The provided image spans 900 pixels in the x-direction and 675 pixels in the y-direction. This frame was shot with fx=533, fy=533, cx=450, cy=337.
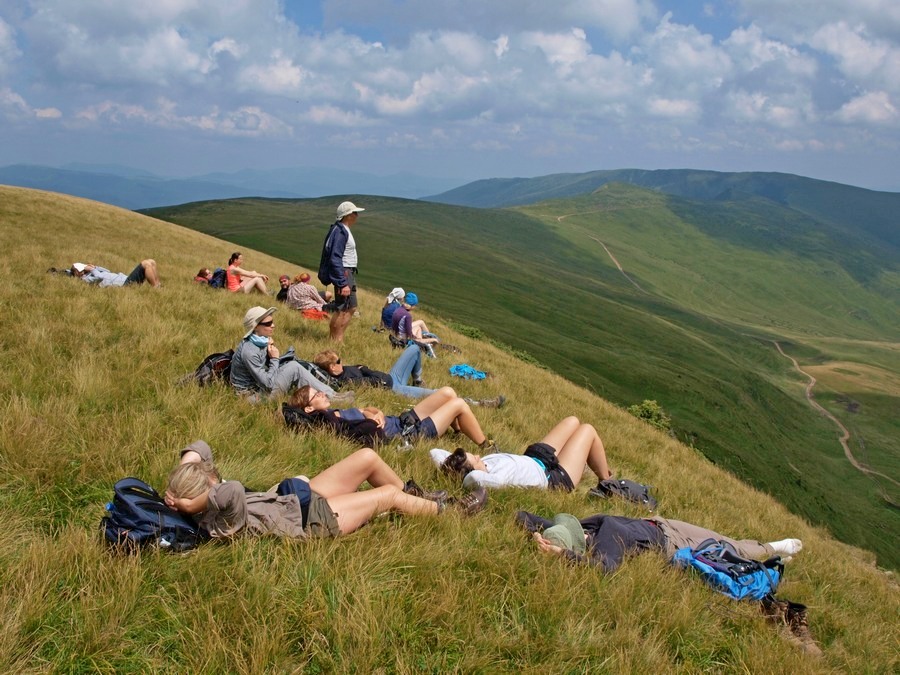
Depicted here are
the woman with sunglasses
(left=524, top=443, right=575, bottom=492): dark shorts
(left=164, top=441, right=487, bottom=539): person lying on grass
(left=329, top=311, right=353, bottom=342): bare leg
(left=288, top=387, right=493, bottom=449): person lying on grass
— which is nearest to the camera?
(left=164, top=441, right=487, bottom=539): person lying on grass

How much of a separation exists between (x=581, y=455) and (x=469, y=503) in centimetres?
288

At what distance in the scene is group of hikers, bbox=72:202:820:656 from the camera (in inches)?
155

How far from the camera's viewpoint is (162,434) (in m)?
5.02

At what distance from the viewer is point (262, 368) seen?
726cm

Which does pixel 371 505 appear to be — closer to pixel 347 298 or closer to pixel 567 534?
pixel 567 534

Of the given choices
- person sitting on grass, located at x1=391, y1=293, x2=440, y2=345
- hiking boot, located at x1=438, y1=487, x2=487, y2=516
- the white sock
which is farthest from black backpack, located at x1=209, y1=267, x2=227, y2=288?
the white sock

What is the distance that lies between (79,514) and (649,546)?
15.7 ft

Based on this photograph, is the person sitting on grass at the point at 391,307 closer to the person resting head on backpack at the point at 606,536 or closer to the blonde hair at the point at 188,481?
the person resting head on backpack at the point at 606,536

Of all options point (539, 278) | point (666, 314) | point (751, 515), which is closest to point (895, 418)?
point (666, 314)

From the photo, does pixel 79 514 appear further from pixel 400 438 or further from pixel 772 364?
pixel 772 364

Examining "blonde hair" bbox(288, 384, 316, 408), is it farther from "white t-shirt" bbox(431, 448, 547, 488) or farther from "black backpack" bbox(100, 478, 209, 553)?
"black backpack" bbox(100, 478, 209, 553)

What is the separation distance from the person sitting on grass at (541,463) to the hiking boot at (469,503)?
41 cm

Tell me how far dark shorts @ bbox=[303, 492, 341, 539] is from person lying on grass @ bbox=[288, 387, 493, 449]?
218 cm

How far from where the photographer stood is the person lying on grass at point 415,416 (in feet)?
A: 21.4
